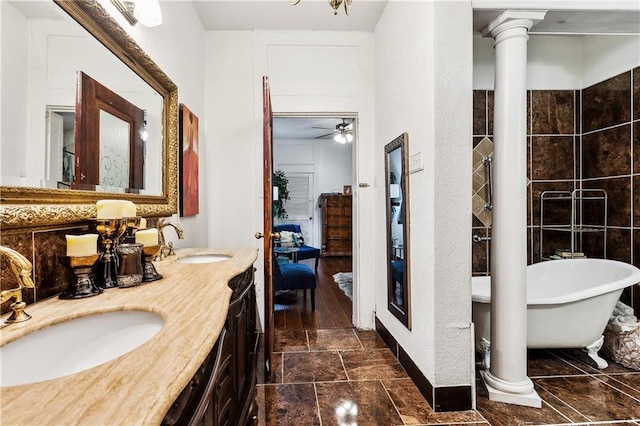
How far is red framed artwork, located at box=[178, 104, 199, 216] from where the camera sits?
2.48m

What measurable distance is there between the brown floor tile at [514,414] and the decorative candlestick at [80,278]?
2.07m

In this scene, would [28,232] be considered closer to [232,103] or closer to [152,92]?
[152,92]

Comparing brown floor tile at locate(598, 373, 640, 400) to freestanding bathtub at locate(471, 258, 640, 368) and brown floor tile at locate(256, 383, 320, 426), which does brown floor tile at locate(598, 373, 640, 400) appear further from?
brown floor tile at locate(256, 383, 320, 426)

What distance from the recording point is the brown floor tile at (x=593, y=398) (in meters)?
1.88

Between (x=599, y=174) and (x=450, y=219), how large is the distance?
2261mm

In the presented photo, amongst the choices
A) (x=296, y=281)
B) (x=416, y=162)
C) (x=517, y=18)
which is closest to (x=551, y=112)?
(x=517, y=18)

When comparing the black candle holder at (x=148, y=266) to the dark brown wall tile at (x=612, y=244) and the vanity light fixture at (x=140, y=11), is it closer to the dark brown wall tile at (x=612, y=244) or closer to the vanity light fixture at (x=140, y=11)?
the vanity light fixture at (x=140, y=11)

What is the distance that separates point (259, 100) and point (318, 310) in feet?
7.96

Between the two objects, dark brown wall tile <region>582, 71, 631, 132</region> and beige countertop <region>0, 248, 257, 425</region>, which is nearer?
beige countertop <region>0, 248, 257, 425</region>

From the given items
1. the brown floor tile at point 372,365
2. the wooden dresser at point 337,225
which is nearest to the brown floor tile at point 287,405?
the brown floor tile at point 372,365

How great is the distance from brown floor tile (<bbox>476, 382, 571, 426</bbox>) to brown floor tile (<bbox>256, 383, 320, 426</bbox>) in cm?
99

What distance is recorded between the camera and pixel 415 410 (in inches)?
75.9

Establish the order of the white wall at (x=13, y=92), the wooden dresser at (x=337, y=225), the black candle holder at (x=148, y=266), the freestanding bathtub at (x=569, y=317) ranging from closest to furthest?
the white wall at (x=13, y=92), the black candle holder at (x=148, y=266), the freestanding bathtub at (x=569, y=317), the wooden dresser at (x=337, y=225)

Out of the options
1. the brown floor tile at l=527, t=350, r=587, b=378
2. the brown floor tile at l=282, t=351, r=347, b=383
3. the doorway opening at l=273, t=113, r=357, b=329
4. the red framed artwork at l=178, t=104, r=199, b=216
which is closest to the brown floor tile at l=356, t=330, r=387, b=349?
the brown floor tile at l=282, t=351, r=347, b=383
